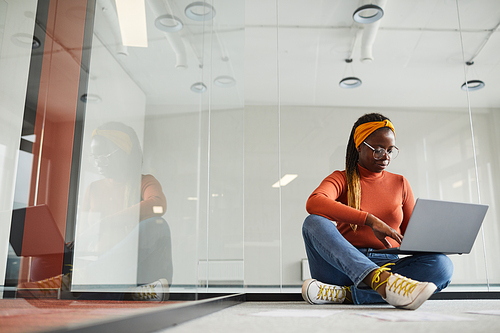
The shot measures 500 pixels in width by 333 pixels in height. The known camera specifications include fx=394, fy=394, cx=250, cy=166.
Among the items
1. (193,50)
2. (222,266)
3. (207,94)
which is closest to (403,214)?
(222,266)

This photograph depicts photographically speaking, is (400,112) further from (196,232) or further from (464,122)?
(196,232)

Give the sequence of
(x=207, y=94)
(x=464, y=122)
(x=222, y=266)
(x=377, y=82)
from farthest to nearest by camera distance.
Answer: (x=377, y=82) → (x=464, y=122) → (x=222, y=266) → (x=207, y=94)

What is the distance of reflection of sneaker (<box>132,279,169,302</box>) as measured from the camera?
0.74m

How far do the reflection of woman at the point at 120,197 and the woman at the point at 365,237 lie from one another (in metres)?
0.62

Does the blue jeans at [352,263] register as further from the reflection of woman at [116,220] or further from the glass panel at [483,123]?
the glass panel at [483,123]

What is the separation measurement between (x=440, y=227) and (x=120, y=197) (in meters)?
0.93

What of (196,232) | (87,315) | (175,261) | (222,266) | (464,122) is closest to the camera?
(87,315)

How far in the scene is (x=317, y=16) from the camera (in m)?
2.90

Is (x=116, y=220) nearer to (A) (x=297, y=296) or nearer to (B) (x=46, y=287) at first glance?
(B) (x=46, y=287)

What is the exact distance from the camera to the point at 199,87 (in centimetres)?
123

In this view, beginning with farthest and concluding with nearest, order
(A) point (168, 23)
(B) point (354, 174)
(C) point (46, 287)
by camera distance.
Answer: (B) point (354, 174) → (A) point (168, 23) → (C) point (46, 287)

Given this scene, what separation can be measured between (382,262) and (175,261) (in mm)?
849

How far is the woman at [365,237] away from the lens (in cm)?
110

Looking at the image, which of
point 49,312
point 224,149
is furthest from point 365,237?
point 49,312
